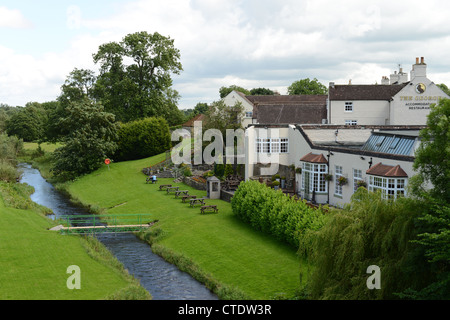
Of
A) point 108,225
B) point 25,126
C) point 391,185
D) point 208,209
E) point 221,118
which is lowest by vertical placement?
point 108,225

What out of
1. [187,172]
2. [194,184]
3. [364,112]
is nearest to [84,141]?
[187,172]

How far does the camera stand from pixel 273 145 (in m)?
36.7

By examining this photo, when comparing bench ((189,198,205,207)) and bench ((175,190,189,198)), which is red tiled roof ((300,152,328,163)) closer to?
bench ((189,198,205,207))

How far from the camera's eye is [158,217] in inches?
1238

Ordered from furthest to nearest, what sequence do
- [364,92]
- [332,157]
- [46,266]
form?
[364,92] < [332,157] < [46,266]

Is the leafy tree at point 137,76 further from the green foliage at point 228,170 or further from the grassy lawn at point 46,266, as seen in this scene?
the grassy lawn at point 46,266

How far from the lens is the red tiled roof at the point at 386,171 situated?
71.8 ft

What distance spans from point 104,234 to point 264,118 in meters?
27.2

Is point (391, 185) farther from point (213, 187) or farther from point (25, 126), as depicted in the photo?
point (25, 126)

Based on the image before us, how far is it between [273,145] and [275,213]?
13.8 metres

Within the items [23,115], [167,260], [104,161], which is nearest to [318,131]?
[167,260]

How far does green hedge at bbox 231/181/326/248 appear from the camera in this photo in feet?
68.2

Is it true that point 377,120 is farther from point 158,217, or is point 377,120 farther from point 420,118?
point 158,217

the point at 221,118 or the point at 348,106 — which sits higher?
the point at 348,106
